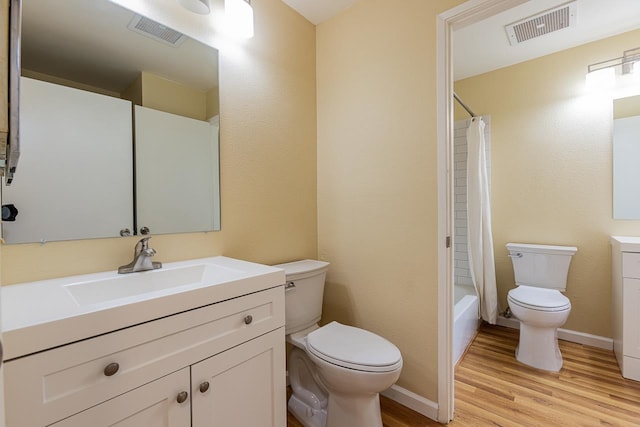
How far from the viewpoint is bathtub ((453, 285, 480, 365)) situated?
2.01 metres

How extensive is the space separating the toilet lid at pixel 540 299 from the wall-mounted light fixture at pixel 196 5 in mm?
2625

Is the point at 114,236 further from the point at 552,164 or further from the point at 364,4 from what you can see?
the point at 552,164

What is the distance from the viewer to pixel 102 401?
737mm

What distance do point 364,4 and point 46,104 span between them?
175 cm

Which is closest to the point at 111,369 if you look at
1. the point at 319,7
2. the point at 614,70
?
the point at 319,7

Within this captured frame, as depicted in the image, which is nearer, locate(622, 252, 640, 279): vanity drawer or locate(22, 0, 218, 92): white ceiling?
locate(22, 0, 218, 92): white ceiling

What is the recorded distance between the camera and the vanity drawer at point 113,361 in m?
0.64

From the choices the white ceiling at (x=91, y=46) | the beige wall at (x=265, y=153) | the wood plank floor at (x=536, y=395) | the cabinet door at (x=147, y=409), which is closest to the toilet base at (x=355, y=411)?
the wood plank floor at (x=536, y=395)

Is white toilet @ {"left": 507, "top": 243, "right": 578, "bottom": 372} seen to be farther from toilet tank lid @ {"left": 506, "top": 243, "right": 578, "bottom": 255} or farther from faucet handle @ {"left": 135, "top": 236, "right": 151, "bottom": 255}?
faucet handle @ {"left": 135, "top": 236, "right": 151, "bottom": 255}

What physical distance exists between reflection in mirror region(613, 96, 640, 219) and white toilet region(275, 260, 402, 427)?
7.04 feet

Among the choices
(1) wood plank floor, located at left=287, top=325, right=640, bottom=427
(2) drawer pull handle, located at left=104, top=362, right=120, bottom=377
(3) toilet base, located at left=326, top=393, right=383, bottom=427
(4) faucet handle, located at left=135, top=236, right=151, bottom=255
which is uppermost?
(4) faucet handle, located at left=135, top=236, right=151, bottom=255

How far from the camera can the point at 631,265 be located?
1.82 meters

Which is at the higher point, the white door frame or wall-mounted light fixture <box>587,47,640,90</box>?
wall-mounted light fixture <box>587,47,640,90</box>

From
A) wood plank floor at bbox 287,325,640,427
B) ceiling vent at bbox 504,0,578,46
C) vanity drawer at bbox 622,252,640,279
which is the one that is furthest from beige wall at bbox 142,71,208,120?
vanity drawer at bbox 622,252,640,279
